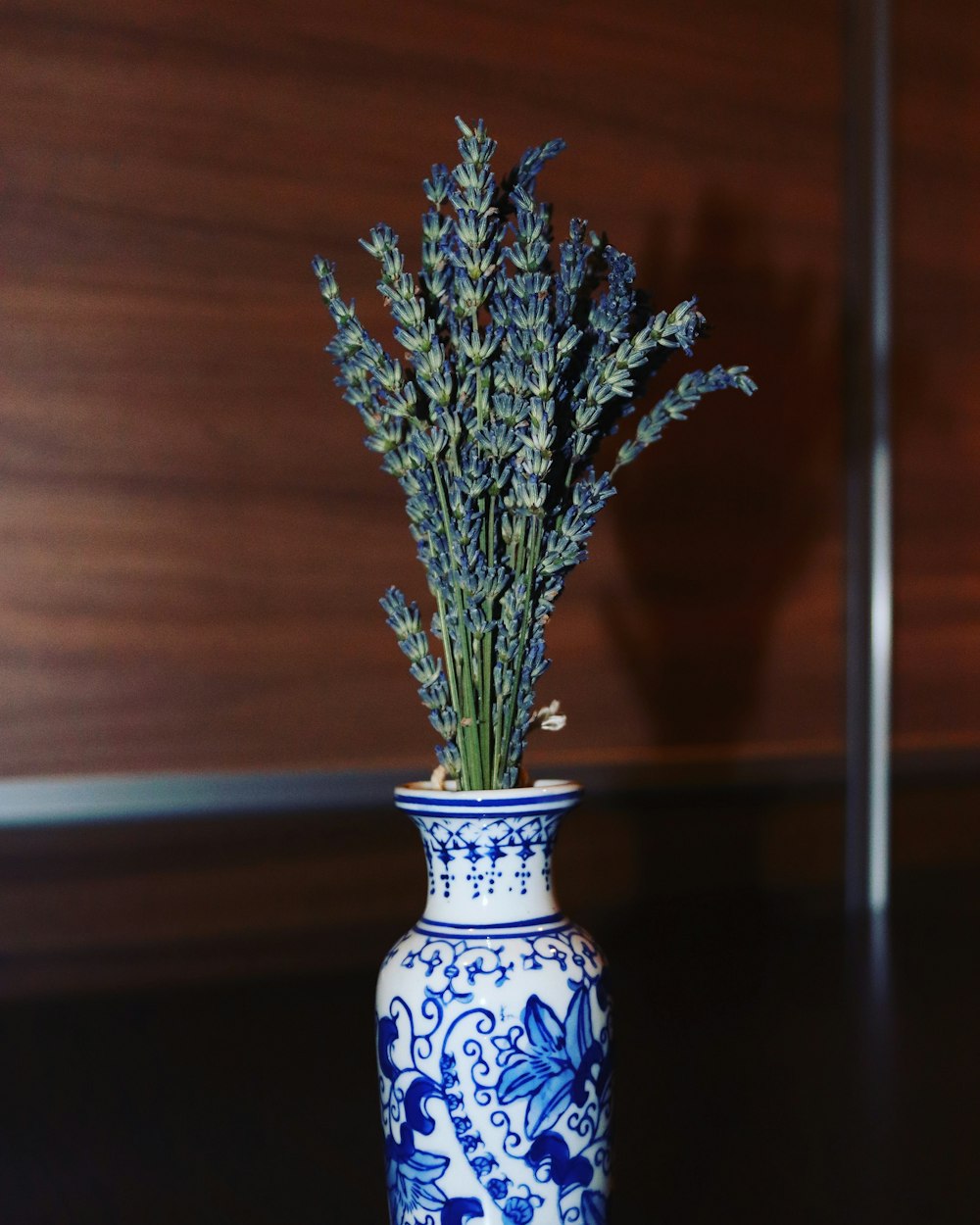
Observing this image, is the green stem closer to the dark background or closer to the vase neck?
the vase neck

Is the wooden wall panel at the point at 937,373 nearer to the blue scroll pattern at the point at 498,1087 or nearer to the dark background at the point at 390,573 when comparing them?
the dark background at the point at 390,573

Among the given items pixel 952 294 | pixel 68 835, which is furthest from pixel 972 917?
pixel 68 835

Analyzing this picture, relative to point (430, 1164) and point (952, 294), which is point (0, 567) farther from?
point (952, 294)

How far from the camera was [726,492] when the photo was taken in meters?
1.54

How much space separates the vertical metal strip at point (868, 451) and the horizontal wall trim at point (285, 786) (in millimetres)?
61

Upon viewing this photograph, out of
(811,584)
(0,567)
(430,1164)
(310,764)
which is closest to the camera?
(430,1164)

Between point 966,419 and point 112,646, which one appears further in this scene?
point 966,419

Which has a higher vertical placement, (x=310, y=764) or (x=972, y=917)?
(x=310, y=764)

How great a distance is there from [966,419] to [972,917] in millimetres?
612

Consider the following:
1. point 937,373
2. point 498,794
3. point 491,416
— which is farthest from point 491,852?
point 937,373

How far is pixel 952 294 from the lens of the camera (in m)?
1.65

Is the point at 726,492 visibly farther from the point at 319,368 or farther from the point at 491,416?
the point at 491,416

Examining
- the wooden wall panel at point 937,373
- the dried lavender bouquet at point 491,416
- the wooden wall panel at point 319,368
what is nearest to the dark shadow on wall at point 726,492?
the wooden wall panel at point 319,368

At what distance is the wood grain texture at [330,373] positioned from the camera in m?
1.25
